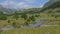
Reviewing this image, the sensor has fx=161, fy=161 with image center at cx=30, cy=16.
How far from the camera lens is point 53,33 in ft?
103

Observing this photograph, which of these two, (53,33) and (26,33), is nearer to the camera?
(53,33)

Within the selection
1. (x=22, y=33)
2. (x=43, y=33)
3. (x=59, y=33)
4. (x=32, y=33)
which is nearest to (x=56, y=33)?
(x=59, y=33)

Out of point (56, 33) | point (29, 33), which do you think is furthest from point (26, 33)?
point (56, 33)

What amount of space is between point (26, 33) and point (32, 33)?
1255 mm

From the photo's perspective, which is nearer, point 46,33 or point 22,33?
point 46,33

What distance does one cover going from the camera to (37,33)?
33.0 metres

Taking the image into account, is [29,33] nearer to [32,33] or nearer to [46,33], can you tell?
[32,33]

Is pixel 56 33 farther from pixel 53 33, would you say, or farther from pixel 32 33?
pixel 32 33

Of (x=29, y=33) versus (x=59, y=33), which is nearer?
(x=59, y=33)

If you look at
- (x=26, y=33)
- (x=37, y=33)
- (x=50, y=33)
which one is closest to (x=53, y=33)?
(x=50, y=33)

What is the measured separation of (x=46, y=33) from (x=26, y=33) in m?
4.40

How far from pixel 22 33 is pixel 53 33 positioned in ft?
21.6

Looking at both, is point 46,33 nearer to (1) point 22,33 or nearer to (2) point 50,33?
(2) point 50,33

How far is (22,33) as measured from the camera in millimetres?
33594
